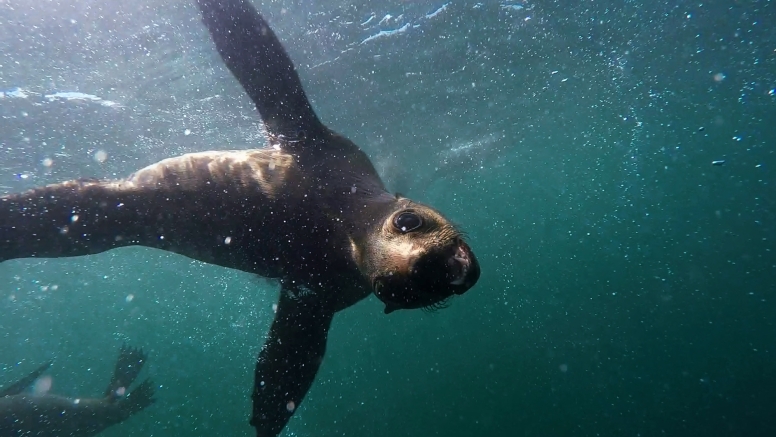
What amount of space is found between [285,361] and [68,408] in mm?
11343

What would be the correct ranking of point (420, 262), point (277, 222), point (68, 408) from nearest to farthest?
1. point (420, 262)
2. point (277, 222)
3. point (68, 408)

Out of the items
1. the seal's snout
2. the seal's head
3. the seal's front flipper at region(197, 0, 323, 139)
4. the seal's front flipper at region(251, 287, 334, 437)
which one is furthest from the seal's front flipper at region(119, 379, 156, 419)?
the seal's snout

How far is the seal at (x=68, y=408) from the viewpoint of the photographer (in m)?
10.3

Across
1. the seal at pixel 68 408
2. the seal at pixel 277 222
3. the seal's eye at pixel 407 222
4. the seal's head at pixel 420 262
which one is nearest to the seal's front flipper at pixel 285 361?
the seal at pixel 277 222

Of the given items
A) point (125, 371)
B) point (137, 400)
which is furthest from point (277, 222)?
point (125, 371)

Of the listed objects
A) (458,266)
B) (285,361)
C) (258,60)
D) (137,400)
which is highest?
(258,60)

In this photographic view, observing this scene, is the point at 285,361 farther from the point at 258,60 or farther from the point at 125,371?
the point at 125,371

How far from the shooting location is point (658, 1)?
46.9 feet

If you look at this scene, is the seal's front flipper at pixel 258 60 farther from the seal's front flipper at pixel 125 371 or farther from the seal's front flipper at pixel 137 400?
the seal's front flipper at pixel 125 371

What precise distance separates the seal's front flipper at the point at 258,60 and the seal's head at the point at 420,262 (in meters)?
1.73

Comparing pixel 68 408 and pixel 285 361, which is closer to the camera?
pixel 285 361

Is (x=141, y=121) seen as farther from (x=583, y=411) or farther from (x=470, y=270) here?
(x=583, y=411)

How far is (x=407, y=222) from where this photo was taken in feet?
6.97

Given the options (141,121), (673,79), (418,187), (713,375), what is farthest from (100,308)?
(713,375)
